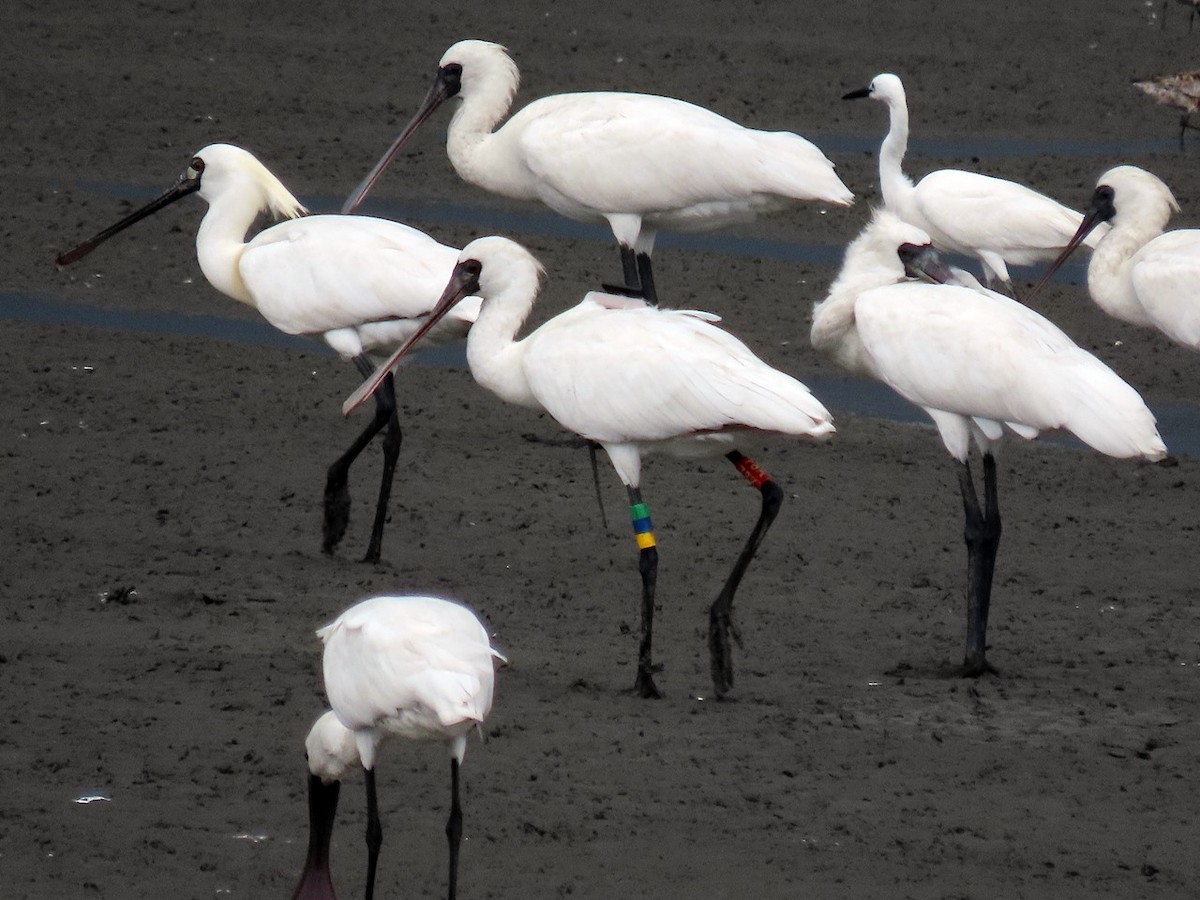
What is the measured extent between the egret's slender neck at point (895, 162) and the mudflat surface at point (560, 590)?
0.59 m

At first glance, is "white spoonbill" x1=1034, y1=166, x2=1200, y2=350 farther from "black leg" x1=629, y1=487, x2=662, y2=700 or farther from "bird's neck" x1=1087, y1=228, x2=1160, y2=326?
"black leg" x1=629, y1=487, x2=662, y2=700

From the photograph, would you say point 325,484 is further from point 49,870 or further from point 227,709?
point 49,870

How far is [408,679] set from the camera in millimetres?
4730

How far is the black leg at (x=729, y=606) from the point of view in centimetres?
636

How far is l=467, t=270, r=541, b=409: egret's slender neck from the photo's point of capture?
662 cm

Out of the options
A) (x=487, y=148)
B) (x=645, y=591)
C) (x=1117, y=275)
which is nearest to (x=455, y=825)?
(x=645, y=591)

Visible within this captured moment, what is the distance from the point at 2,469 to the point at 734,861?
13.8 feet

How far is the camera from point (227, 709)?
6.18m

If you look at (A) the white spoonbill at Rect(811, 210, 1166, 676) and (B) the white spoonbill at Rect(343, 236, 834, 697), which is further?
(A) the white spoonbill at Rect(811, 210, 1166, 676)

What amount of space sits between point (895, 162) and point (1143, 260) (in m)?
2.72

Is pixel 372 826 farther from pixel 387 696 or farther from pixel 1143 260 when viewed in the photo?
pixel 1143 260

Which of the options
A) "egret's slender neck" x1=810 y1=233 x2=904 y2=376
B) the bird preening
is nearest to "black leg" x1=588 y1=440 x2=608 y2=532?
"egret's slender neck" x1=810 y1=233 x2=904 y2=376

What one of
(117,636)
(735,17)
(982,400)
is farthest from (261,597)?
(735,17)

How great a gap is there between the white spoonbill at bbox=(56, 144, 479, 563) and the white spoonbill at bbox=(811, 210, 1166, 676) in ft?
4.93
